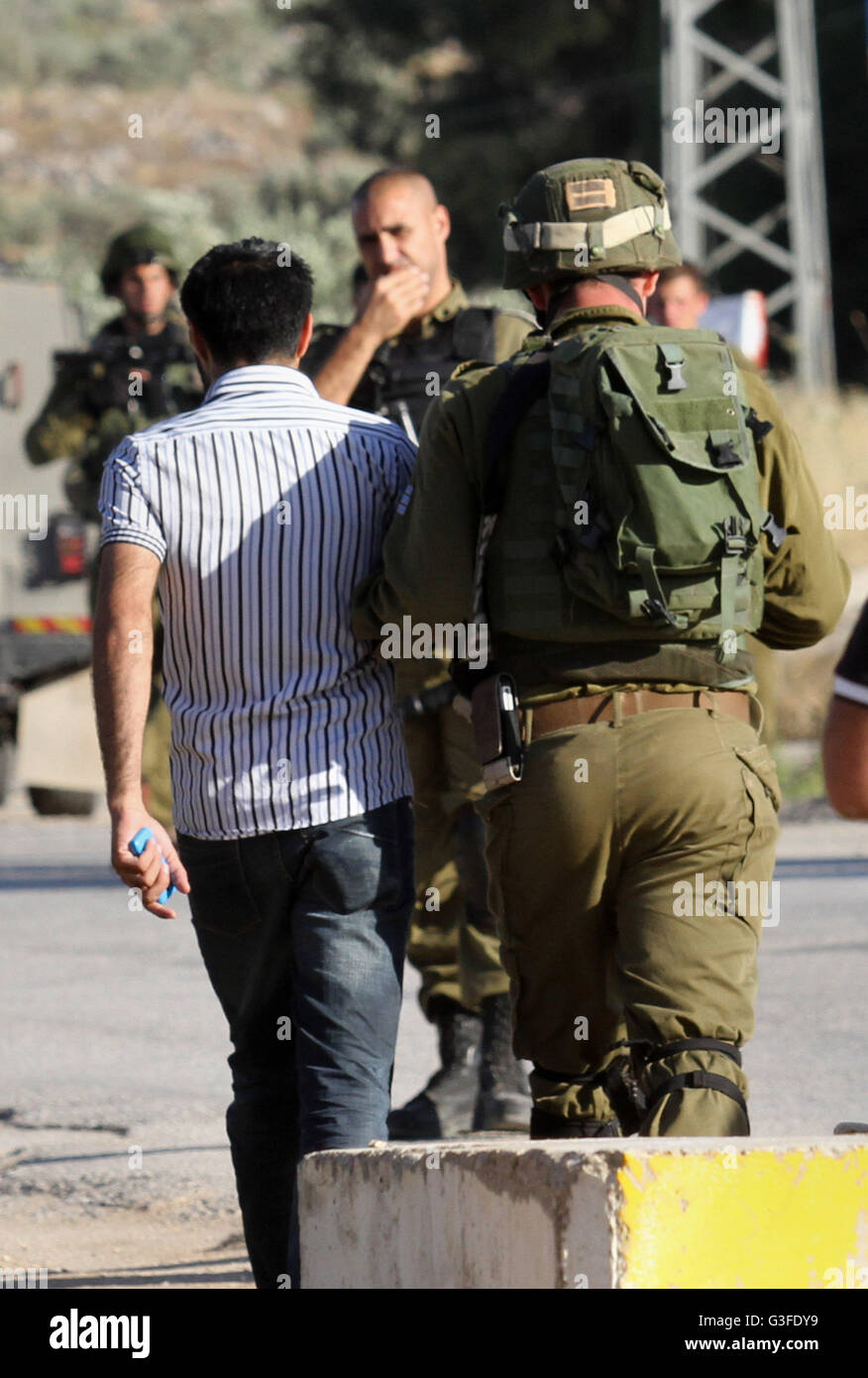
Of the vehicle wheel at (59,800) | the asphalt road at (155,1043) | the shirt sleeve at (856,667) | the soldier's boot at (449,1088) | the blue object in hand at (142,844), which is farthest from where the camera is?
the vehicle wheel at (59,800)

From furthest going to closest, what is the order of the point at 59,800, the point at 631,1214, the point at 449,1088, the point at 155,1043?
the point at 59,800
the point at 155,1043
the point at 449,1088
the point at 631,1214

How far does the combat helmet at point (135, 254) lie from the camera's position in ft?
24.1

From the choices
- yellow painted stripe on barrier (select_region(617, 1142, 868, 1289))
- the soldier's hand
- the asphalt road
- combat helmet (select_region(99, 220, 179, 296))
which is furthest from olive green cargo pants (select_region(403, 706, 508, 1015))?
combat helmet (select_region(99, 220, 179, 296))

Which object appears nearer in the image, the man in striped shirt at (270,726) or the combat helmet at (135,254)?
the man in striped shirt at (270,726)

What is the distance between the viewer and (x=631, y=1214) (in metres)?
2.69

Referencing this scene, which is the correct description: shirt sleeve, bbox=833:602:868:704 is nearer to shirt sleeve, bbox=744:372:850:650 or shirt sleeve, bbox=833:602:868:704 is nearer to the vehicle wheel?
shirt sleeve, bbox=744:372:850:650

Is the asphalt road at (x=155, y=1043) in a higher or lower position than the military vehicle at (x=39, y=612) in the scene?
lower

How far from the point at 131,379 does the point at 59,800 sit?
6130mm

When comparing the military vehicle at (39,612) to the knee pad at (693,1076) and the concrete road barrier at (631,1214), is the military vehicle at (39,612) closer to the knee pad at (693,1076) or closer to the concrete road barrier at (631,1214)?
the knee pad at (693,1076)

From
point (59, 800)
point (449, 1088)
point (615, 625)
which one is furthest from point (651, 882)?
point (59, 800)

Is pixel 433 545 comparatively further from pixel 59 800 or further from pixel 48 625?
pixel 59 800

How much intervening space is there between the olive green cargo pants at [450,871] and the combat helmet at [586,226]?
5.68 feet

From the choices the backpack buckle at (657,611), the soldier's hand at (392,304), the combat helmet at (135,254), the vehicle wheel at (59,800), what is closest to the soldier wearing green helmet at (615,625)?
the backpack buckle at (657,611)

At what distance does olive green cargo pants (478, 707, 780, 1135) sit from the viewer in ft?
11.3
